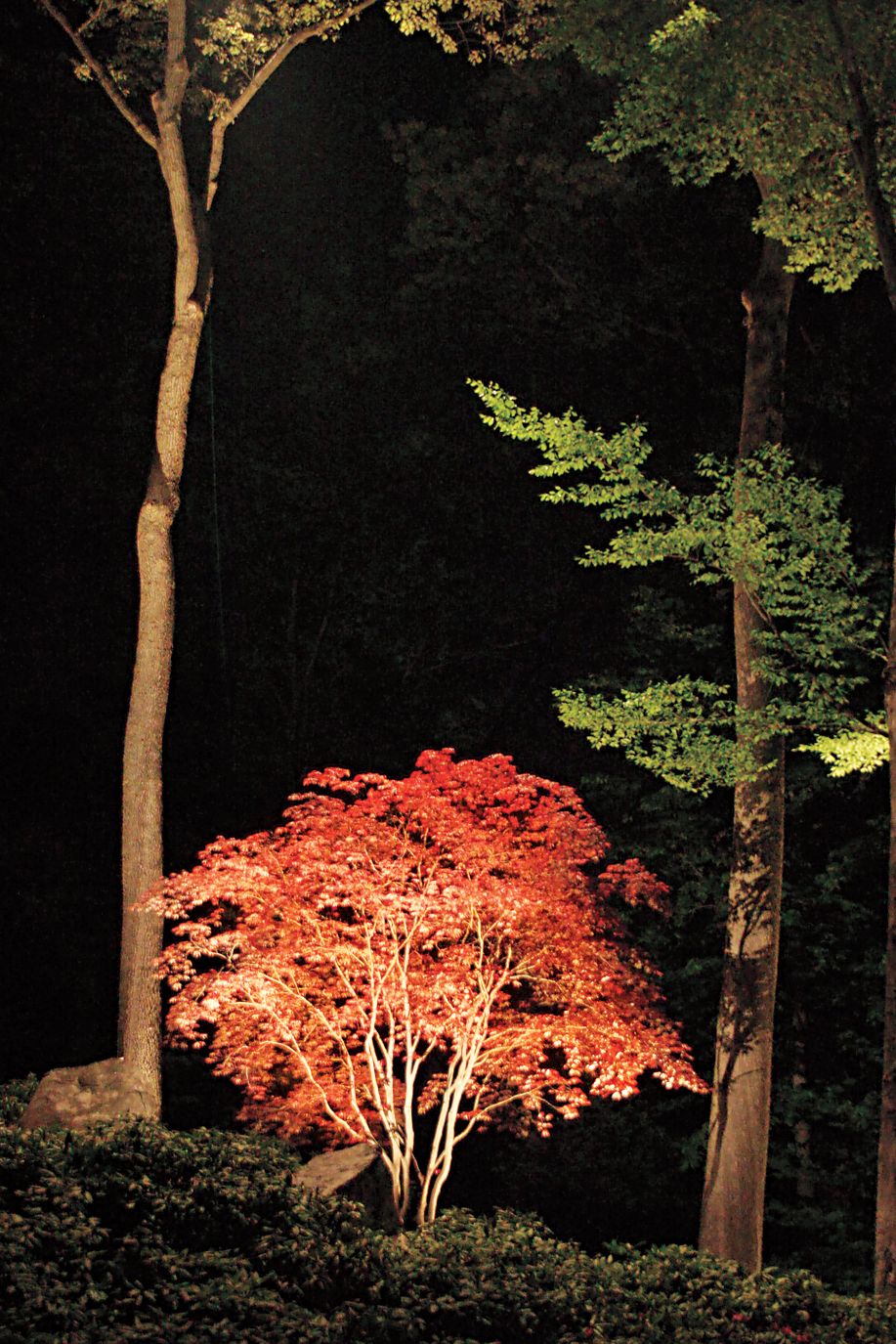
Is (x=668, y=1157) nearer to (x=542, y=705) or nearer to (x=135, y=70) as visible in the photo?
(x=542, y=705)

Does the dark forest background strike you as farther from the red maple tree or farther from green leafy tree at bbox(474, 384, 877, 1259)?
the red maple tree

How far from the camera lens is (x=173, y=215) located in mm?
9273

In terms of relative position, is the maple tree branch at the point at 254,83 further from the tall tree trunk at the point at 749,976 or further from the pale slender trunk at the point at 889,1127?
the pale slender trunk at the point at 889,1127

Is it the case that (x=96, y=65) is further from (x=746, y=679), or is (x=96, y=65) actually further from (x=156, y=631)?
(x=746, y=679)

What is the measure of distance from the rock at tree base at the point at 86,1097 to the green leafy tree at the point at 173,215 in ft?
0.55

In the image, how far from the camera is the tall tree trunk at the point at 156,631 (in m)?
7.98

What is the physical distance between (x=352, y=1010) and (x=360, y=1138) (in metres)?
0.75

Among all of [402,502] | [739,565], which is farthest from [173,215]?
[402,502]

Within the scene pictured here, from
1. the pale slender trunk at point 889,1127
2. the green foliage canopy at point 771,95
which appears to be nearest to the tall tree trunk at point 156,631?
the green foliage canopy at point 771,95

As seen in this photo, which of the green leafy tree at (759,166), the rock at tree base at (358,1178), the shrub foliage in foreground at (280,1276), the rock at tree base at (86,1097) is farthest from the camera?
the green leafy tree at (759,166)

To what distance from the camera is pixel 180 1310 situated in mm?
3648

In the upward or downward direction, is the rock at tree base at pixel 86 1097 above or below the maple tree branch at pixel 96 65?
below

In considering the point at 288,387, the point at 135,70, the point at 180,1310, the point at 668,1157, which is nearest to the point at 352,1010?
the point at 180,1310

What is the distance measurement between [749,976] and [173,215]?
6656 millimetres
